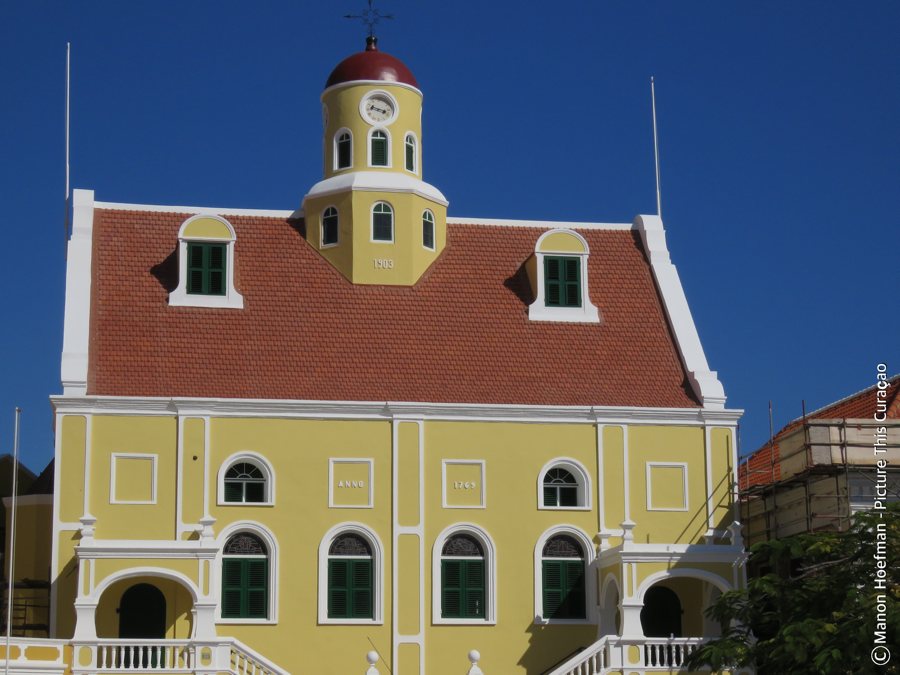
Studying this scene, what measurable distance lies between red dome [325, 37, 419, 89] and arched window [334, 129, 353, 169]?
1.46 metres

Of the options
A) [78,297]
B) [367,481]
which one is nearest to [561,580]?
[367,481]

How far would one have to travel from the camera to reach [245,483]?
4003cm

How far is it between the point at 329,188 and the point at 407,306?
3.82 m

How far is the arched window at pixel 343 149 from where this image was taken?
4591 centimetres

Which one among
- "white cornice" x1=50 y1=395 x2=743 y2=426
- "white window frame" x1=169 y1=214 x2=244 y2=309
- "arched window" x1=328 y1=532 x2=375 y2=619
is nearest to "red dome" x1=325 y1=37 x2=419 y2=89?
"white window frame" x1=169 y1=214 x2=244 y2=309

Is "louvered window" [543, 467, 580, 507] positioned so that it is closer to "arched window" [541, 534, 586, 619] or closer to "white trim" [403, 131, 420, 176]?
"arched window" [541, 534, 586, 619]

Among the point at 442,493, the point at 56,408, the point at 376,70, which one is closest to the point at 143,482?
the point at 56,408

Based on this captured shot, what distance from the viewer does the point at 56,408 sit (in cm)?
3928

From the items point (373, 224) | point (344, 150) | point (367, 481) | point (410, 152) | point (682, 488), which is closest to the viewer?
point (367, 481)

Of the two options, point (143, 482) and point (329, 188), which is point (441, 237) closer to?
point (329, 188)

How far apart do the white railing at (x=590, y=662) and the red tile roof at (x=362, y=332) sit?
628 cm

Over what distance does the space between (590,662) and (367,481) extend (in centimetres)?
660

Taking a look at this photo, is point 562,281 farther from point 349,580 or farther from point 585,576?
point 349,580

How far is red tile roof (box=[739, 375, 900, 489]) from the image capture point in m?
43.3
